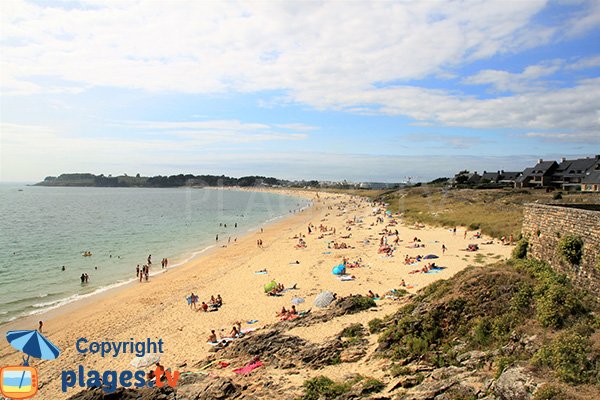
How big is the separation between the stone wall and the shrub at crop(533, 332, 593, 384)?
263 cm

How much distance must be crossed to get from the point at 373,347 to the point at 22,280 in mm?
28231

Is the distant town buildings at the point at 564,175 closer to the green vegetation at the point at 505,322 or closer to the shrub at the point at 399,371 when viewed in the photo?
the green vegetation at the point at 505,322

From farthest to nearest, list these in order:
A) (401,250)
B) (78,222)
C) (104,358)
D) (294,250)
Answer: (78,222), (294,250), (401,250), (104,358)

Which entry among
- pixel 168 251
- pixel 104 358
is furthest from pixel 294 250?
pixel 104 358

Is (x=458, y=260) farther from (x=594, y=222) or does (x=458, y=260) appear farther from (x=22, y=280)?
(x=22, y=280)

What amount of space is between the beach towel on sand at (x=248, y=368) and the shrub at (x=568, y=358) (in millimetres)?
7596

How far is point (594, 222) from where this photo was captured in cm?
965

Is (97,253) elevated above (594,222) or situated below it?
below

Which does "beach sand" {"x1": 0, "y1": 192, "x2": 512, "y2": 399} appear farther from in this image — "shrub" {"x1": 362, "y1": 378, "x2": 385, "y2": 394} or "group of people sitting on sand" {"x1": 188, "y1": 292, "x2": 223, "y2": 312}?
"shrub" {"x1": 362, "y1": 378, "x2": 385, "y2": 394}

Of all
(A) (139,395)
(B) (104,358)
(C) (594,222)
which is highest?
(C) (594,222)

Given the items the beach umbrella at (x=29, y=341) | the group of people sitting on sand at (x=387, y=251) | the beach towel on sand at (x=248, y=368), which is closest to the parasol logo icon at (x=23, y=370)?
the beach umbrella at (x=29, y=341)

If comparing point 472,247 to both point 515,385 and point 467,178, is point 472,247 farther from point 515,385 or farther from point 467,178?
point 467,178

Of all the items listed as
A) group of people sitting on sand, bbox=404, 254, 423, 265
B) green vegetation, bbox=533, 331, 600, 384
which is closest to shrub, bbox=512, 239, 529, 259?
green vegetation, bbox=533, 331, 600, 384

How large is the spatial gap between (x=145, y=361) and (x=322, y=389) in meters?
8.41
